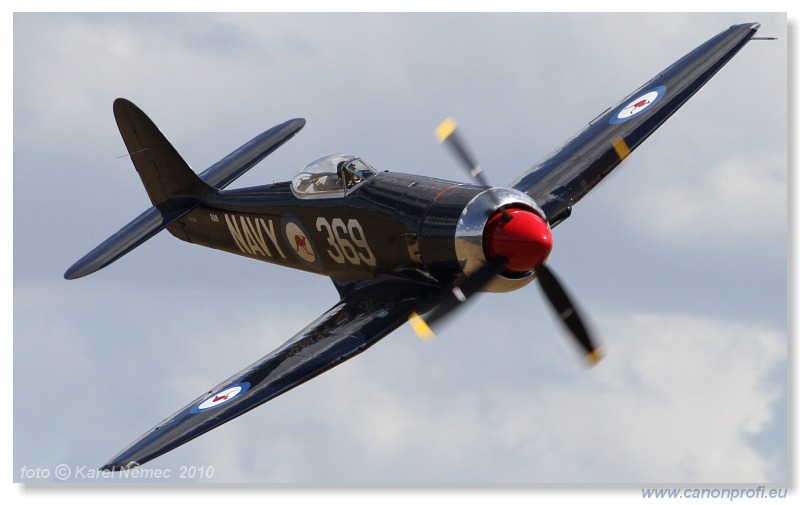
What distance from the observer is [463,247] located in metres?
21.5

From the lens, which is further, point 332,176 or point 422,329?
point 332,176

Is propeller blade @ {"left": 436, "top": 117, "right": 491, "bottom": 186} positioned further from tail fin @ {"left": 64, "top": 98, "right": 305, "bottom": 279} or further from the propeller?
tail fin @ {"left": 64, "top": 98, "right": 305, "bottom": 279}

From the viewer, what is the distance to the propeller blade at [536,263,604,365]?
69.9 ft

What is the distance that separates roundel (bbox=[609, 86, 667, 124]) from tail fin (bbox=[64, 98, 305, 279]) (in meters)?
7.07

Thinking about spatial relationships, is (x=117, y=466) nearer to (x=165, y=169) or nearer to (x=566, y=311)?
(x=566, y=311)

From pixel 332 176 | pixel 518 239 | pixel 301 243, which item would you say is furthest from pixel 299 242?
pixel 518 239

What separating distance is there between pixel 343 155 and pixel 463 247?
3536 millimetres

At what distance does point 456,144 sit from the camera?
73.3ft

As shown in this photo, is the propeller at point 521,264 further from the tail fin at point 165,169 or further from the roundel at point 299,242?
the tail fin at point 165,169

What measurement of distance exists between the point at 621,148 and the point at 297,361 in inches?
300

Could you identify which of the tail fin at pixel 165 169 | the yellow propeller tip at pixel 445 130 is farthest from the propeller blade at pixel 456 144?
the tail fin at pixel 165 169

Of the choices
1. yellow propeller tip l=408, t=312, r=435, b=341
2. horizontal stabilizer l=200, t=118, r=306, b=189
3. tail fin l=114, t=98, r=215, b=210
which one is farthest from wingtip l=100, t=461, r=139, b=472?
horizontal stabilizer l=200, t=118, r=306, b=189

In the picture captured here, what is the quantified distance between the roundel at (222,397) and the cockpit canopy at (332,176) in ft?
13.1

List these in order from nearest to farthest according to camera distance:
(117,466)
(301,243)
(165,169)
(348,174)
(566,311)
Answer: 1. (117,466)
2. (566,311)
3. (348,174)
4. (301,243)
5. (165,169)
